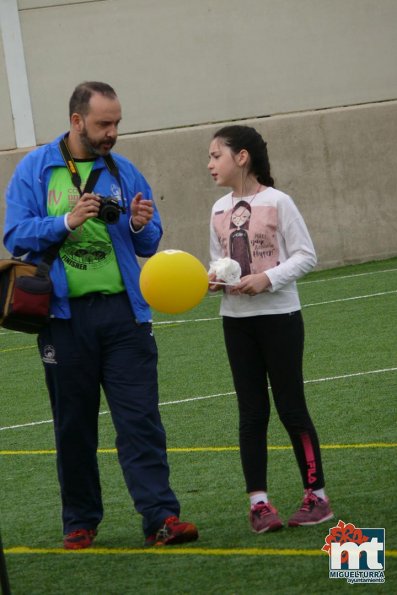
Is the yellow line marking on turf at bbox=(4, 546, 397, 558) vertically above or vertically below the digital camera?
below

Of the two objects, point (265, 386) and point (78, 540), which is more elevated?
point (265, 386)

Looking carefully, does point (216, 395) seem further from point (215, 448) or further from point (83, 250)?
point (83, 250)

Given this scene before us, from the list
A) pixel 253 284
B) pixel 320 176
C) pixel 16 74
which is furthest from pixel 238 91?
pixel 253 284

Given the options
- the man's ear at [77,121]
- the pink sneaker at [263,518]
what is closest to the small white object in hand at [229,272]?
the man's ear at [77,121]

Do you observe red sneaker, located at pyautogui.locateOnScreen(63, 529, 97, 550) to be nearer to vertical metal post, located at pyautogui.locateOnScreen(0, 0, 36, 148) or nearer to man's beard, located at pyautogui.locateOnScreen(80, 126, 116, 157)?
man's beard, located at pyautogui.locateOnScreen(80, 126, 116, 157)

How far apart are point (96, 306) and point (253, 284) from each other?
710 millimetres

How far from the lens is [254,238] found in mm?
5785

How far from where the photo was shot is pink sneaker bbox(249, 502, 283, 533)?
5.73m

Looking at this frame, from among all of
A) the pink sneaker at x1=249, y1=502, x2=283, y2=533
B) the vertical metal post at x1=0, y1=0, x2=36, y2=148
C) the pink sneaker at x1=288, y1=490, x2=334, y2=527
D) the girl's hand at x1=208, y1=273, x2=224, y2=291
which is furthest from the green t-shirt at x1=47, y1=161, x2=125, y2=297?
the vertical metal post at x1=0, y1=0, x2=36, y2=148

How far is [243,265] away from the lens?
19.1ft

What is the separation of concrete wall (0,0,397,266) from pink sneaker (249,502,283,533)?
49.1ft

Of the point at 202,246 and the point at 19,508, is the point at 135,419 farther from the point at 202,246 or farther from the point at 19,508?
the point at 202,246

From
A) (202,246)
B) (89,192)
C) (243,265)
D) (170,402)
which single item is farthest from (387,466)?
(202,246)

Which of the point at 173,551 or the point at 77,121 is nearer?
the point at 173,551
